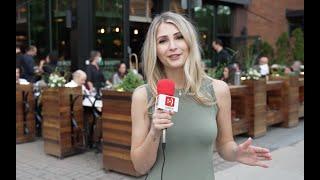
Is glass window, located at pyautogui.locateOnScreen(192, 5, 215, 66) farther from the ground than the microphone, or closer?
farther from the ground

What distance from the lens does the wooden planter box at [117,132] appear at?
5680mm

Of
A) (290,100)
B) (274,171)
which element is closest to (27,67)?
(290,100)

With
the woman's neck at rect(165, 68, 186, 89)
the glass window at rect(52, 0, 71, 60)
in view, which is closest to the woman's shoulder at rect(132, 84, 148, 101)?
the woman's neck at rect(165, 68, 186, 89)

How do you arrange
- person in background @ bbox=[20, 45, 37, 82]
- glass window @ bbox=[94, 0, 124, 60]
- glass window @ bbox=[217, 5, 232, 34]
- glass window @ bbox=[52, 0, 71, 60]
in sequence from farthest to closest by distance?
1. glass window @ bbox=[217, 5, 232, 34]
2. glass window @ bbox=[52, 0, 71, 60]
3. glass window @ bbox=[94, 0, 124, 60]
4. person in background @ bbox=[20, 45, 37, 82]

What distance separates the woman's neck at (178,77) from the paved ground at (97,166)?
370cm

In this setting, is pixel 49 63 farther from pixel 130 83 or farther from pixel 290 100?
pixel 130 83

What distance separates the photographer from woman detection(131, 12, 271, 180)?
82.3 inches

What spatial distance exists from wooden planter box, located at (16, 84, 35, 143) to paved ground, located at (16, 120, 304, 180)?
0.21 meters

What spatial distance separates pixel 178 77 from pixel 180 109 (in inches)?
7.7

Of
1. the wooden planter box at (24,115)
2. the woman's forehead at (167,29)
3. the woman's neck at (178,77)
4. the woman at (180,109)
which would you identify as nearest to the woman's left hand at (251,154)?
the woman at (180,109)

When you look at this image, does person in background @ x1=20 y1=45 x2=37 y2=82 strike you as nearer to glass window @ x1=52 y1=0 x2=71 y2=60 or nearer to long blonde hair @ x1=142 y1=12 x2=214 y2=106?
glass window @ x1=52 y1=0 x2=71 y2=60

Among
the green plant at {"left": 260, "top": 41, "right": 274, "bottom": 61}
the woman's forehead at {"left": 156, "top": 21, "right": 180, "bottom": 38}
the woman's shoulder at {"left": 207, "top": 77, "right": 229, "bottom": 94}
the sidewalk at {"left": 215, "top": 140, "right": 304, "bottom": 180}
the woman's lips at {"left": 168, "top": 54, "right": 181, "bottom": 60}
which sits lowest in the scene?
the sidewalk at {"left": 215, "top": 140, "right": 304, "bottom": 180}

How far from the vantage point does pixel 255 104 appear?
8258mm

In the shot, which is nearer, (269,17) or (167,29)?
(167,29)
